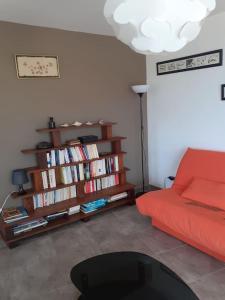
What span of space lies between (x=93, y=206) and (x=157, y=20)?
2316 mm

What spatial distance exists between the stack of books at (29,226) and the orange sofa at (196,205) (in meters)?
1.07

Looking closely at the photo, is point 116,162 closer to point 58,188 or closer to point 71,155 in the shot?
point 71,155

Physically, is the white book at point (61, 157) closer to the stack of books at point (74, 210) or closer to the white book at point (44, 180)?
the white book at point (44, 180)

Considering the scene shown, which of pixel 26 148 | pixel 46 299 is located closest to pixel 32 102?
pixel 26 148

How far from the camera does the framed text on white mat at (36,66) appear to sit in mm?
2709

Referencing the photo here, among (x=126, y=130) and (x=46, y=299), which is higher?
(x=126, y=130)

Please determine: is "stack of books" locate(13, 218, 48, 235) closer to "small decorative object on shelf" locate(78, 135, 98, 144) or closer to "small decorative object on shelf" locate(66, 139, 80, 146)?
"small decorative object on shelf" locate(66, 139, 80, 146)

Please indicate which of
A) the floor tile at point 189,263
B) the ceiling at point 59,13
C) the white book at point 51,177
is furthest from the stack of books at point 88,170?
the ceiling at point 59,13

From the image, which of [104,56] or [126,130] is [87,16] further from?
[126,130]

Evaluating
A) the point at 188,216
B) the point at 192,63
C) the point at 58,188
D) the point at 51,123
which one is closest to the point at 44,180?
the point at 58,188

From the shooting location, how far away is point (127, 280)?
1563mm

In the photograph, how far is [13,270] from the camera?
2131 millimetres

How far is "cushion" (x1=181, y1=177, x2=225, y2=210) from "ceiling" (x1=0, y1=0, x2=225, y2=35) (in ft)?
5.73

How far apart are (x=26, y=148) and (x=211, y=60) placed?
7.67 ft
